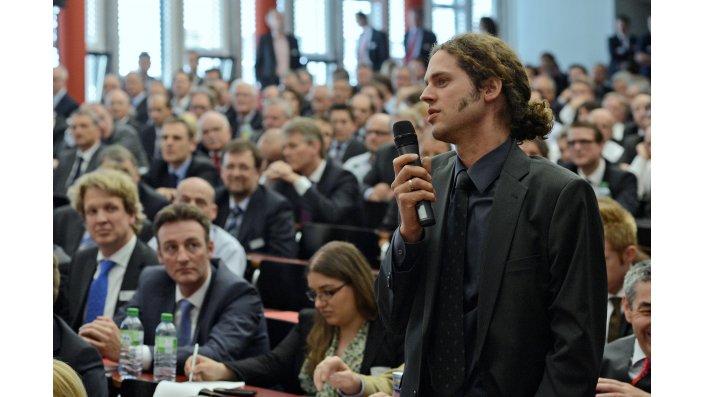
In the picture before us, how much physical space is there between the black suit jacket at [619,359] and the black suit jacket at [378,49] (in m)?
13.1

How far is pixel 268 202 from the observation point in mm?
6734

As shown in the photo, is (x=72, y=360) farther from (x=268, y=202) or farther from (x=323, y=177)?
(x=323, y=177)

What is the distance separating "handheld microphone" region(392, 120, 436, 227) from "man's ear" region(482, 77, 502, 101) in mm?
161

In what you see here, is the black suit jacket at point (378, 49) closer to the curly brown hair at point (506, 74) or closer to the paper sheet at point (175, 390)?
the paper sheet at point (175, 390)

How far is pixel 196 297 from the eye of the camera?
178 inches

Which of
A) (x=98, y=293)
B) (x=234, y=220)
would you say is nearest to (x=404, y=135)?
(x=98, y=293)

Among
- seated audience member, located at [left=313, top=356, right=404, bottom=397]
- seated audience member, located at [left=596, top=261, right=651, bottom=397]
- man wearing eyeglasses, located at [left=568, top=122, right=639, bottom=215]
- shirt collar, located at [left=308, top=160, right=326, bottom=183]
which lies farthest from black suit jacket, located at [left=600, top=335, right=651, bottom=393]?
shirt collar, located at [left=308, top=160, right=326, bottom=183]

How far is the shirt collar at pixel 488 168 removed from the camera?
2.16 meters

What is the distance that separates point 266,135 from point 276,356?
4439 mm

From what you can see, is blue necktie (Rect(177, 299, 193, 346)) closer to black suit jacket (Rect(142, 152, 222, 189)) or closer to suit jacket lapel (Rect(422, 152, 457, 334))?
suit jacket lapel (Rect(422, 152, 457, 334))

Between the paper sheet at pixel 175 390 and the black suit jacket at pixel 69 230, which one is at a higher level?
the black suit jacket at pixel 69 230

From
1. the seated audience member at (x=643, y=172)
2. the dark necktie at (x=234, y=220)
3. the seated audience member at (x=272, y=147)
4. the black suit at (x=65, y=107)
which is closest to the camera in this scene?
the dark necktie at (x=234, y=220)

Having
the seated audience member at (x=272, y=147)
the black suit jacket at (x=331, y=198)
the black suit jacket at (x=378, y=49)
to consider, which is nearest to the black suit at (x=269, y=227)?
the black suit jacket at (x=331, y=198)
